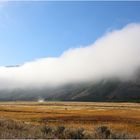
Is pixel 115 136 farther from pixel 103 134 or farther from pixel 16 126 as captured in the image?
pixel 16 126

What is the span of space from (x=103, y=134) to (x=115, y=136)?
4.87 ft

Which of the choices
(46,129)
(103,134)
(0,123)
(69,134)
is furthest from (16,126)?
(103,134)

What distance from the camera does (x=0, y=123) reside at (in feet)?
92.2

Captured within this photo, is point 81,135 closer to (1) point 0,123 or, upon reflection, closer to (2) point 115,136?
(2) point 115,136

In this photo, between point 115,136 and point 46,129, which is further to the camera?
point 46,129

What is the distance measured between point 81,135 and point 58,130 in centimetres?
237

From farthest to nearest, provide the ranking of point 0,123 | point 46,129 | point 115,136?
point 0,123 → point 46,129 → point 115,136

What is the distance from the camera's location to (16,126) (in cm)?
2834

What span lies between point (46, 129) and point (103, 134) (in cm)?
436

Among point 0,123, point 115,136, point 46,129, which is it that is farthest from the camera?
point 0,123

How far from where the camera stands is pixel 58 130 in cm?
2489

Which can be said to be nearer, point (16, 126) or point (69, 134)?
point (69, 134)

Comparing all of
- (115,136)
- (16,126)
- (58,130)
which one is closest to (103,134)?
(115,136)

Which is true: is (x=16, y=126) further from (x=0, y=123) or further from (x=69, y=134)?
(x=69, y=134)
